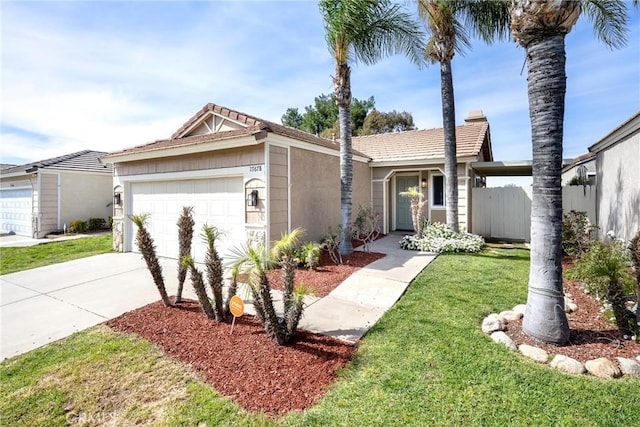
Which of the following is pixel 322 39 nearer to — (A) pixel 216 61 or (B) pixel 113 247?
(A) pixel 216 61

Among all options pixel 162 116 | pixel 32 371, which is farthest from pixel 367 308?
pixel 162 116

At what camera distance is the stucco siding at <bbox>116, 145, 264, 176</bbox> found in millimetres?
7434

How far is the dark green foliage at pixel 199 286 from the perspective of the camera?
14.3ft

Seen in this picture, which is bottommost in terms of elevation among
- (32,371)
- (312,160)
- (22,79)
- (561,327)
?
(32,371)

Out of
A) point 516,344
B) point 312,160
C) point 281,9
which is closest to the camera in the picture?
point 516,344

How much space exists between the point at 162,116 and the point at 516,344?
14712 millimetres

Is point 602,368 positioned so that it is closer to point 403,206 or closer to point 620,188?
point 620,188

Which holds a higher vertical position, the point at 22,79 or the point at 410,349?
the point at 22,79

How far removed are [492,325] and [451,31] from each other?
9360mm

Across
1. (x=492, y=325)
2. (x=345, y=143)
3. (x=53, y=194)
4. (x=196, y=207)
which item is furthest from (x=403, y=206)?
(x=53, y=194)

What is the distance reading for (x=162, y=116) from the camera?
43.0ft

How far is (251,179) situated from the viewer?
7.44 metres

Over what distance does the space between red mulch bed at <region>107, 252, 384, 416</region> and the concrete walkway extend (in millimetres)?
490

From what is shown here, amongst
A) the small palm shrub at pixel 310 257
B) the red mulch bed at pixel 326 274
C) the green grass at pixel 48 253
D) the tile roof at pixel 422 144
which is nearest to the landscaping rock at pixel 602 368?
the red mulch bed at pixel 326 274
